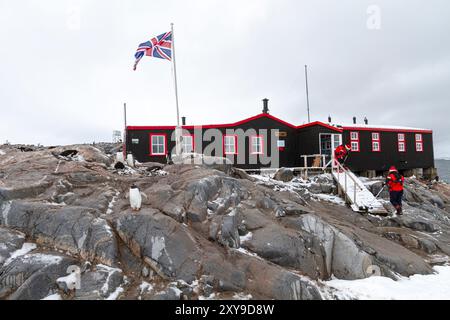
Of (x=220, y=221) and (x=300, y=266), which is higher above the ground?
(x=220, y=221)

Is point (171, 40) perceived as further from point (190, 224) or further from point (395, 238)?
point (395, 238)

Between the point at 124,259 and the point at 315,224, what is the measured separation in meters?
6.31

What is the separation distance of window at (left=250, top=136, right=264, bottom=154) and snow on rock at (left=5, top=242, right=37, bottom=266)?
16093mm

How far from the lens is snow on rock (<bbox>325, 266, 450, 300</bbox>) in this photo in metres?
6.51

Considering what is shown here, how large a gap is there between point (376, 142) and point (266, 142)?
12.0 meters

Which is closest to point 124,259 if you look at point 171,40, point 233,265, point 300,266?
point 233,265

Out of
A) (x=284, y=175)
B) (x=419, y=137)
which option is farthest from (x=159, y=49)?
(x=419, y=137)

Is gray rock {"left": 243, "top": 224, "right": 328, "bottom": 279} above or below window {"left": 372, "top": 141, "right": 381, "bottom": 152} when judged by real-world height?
below

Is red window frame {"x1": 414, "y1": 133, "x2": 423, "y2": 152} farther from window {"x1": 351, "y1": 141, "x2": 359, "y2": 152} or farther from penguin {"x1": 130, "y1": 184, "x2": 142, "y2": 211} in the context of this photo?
penguin {"x1": 130, "y1": 184, "x2": 142, "y2": 211}

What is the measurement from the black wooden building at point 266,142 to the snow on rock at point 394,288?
41.8 ft

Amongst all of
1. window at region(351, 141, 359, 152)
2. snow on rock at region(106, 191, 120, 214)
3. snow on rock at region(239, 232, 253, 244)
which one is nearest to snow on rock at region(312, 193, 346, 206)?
snow on rock at region(239, 232, 253, 244)

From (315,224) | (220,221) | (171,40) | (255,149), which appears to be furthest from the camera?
(255,149)

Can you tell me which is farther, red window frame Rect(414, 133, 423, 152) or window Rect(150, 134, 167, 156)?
red window frame Rect(414, 133, 423, 152)
